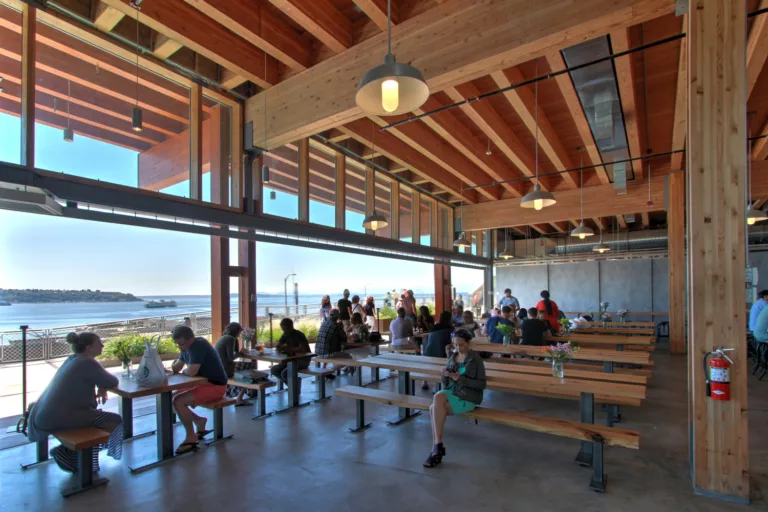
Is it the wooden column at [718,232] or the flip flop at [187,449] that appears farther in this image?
the flip flop at [187,449]

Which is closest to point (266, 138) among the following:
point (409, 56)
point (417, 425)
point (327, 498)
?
point (409, 56)

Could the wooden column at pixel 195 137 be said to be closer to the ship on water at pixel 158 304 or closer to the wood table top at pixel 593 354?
the wood table top at pixel 593 354

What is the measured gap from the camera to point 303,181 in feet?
25.1

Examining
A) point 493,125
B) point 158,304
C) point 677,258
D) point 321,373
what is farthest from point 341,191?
point 158,304

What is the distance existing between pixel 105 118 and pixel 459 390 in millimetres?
5461

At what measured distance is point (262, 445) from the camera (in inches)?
160

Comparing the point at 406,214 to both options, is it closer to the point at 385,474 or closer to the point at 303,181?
the point at 303,181

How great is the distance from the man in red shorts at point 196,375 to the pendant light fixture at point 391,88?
9.91 ft

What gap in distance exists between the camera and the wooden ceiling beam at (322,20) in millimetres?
4422

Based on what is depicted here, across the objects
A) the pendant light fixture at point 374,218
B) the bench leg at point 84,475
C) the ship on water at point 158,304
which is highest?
the pendant light fixture at point 374,218

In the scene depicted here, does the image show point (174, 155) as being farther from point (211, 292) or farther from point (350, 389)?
point (350, 389)

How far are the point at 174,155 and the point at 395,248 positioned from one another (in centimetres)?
542

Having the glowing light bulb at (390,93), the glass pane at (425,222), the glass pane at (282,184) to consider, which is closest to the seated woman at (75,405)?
the glowing light bulb at (390,93)

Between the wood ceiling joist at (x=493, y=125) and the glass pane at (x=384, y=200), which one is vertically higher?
the wood ceiling joist at (x=493, y=125)
